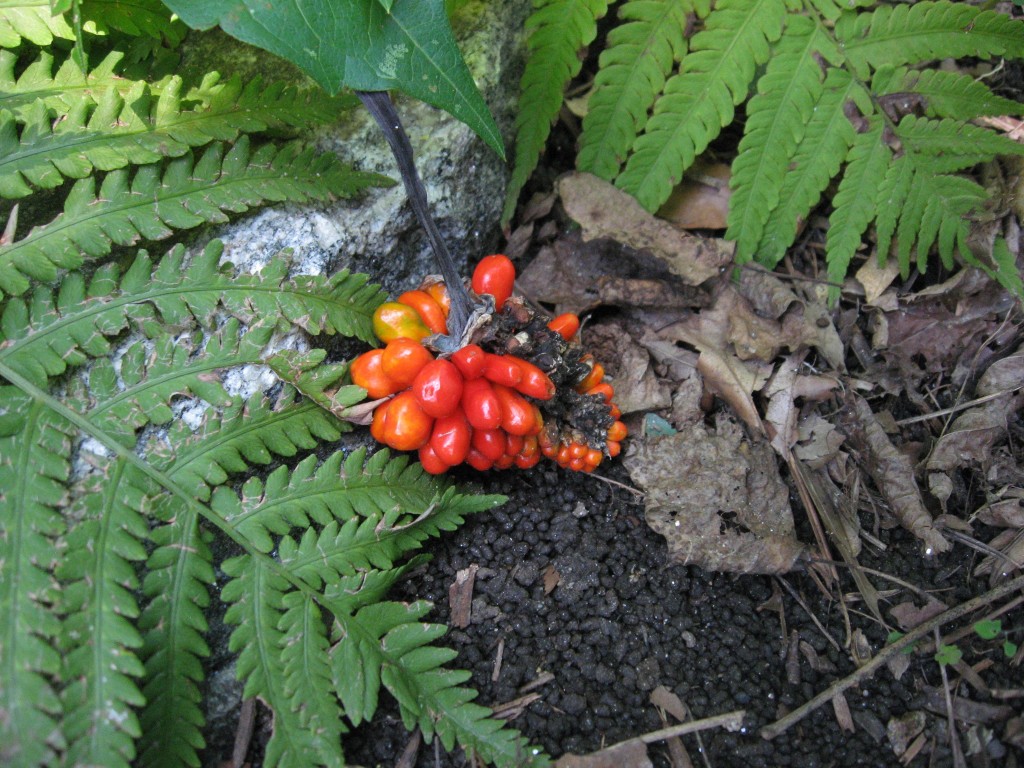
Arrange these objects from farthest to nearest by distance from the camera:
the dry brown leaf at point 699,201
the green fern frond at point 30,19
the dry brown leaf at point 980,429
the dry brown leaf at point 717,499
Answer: the dry brown leaf at point 699,201 < the dry brown leaf at point 980,429 < the dry brown leaf at point 717,499 < the green fern frond at point 30,19

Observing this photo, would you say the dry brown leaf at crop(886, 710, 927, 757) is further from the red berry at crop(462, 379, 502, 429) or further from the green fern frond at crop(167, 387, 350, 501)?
the green fern frond at crop(167, 387, 350, 501)

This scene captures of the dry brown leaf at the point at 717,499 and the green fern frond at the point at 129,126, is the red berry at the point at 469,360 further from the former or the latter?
the green fern frond at the point at 129,126

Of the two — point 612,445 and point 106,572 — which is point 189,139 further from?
point 612,445

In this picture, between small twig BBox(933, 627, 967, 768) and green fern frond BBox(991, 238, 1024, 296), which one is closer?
small twig BBox(933, 627, 967, 768)

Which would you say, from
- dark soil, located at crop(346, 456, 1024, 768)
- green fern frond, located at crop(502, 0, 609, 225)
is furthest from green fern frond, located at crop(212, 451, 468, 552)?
green fern frond, located at crop(502, 0, 609, 225)

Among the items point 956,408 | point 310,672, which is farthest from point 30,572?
point 956,408

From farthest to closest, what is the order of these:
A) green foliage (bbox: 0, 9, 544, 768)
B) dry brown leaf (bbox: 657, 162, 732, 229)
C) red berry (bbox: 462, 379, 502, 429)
A: dry brown leaf (bbox: 657, 162, 732, 229), red berry (bbox: 462, 379, 502, 429), green foliage (bbox: 0, 9, 544, 768)

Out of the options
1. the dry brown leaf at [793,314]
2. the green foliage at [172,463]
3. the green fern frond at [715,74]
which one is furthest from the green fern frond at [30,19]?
the dry brown leaf at [793,314]
